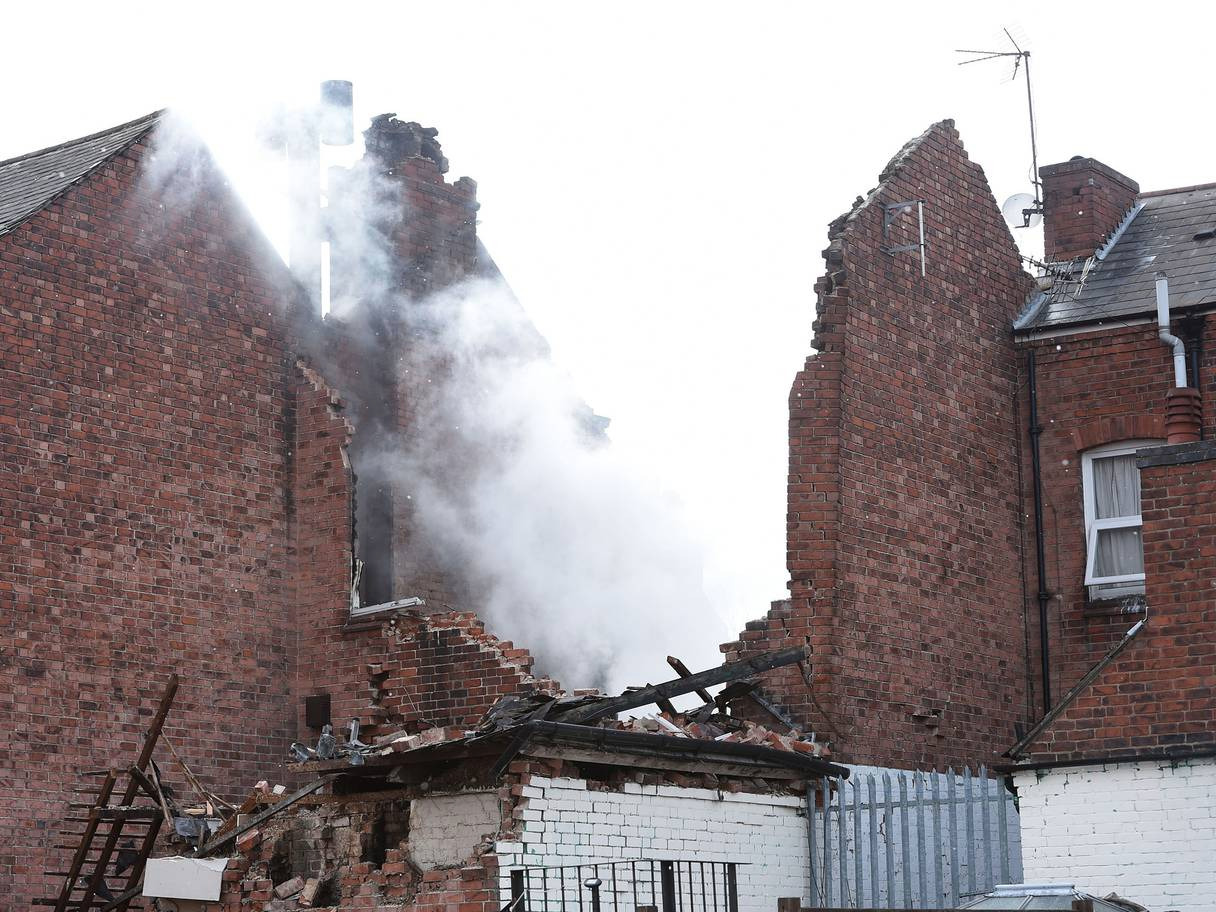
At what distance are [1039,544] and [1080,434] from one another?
1.19m

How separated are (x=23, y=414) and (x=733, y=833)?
7074 millimetres

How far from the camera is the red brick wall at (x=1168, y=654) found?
1248cm

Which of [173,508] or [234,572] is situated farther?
[234,572]

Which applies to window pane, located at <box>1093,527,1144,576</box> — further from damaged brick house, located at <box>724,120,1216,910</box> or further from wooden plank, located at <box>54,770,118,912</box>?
wooden plank, located at <box>54,770,118,912</box>

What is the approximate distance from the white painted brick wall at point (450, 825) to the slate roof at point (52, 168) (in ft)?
21.7

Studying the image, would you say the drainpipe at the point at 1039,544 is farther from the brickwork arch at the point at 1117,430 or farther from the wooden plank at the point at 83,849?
the wooden plank at the point at 83,849

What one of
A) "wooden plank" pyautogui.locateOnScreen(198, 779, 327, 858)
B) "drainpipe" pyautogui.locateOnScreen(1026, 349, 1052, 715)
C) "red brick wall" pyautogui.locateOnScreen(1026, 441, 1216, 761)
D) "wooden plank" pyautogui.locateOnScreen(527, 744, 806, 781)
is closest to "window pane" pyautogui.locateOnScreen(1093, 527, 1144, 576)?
"drainpipe" pyautogui.locateOnScreen(1026, 349, 1052, 715)

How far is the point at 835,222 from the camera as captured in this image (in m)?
17.2

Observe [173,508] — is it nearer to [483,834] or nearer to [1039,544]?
[483,834]

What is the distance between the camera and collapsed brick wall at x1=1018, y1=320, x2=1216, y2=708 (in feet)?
58.5

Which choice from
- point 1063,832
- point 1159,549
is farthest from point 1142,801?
point 1159,549

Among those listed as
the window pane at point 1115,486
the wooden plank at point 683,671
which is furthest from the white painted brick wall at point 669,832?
the window pane at point 1115,486

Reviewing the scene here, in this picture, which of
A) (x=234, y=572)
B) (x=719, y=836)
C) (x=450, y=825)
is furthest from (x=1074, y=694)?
(x=234, y=572)

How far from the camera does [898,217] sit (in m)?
17.8
